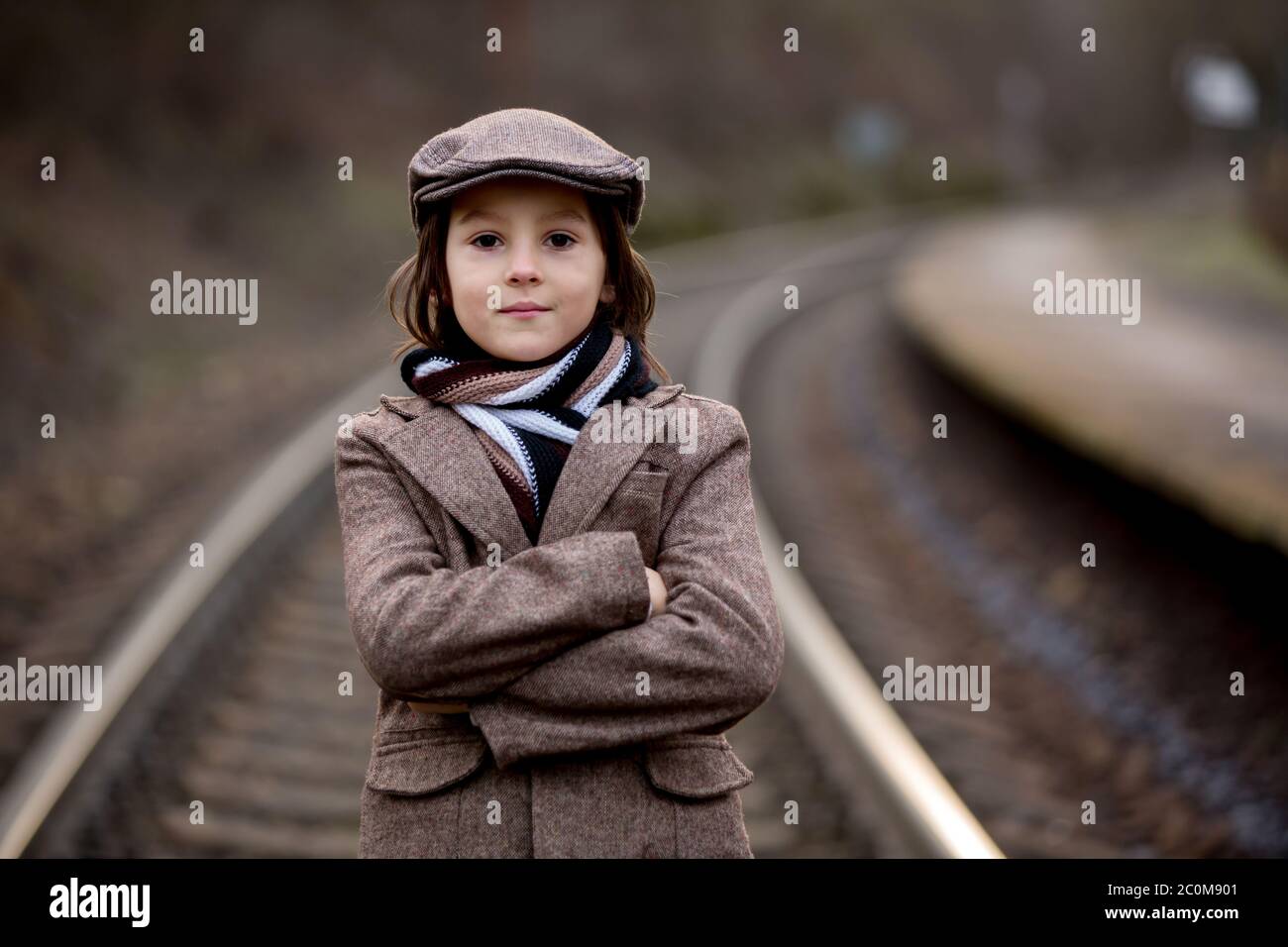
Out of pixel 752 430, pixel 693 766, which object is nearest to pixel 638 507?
pixel 693 766

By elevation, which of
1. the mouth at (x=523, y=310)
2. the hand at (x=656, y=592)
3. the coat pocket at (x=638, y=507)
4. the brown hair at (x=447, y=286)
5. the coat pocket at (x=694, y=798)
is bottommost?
the coat pocket at (x=694, y=798)

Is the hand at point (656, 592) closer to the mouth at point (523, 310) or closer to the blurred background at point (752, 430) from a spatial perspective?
the mouth at point (523, 310)

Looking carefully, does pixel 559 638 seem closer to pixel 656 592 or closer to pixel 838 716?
pixel 656 592

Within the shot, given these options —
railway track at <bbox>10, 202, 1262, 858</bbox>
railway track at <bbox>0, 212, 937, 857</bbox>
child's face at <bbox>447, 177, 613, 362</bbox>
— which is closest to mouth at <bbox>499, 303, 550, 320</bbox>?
child's face at <bbox>447, 177, 613, 362</bbox>

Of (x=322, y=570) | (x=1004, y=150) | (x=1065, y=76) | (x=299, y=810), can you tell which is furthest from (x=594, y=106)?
(x=1065, y=76)

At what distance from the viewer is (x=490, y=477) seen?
5.65ft

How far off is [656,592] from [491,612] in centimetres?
23

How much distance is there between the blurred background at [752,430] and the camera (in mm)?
3977

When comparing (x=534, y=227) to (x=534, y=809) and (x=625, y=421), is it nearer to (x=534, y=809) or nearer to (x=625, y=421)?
(x=625, y=421)

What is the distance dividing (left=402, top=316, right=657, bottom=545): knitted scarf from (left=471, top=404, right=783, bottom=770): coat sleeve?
0.71 ft

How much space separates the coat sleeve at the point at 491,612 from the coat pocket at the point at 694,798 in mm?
209

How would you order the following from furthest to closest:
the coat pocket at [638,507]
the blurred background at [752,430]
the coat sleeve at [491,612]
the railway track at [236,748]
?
the blurred background at [752,430] < the railway track at [236,748] < the coat pocket at [638,507] < the coat sleeve at [491,612]

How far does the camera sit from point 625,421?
1.74 meters

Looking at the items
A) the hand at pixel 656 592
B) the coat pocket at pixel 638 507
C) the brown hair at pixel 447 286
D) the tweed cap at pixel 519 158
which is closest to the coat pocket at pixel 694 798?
the hand at pixel 656 592
